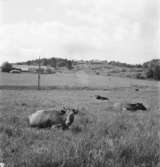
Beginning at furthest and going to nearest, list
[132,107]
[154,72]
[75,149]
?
[154,72]
[132,107]
[75,149]

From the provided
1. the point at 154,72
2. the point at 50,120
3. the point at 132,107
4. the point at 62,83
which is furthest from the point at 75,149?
the point at 154,72

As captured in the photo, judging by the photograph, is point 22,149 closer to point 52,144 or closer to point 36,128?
point 52,144

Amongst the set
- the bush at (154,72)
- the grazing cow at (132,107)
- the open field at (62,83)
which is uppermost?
the bush at (154,72)

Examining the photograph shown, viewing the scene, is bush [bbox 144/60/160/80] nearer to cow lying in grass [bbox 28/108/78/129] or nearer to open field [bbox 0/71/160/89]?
open field [bbox 0/71/160/89]

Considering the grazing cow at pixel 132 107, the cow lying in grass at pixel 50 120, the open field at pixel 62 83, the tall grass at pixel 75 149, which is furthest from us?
the open field at pixel 62 83

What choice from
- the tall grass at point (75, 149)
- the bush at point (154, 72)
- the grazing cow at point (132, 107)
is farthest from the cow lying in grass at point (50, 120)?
the bush at point (154, 72)

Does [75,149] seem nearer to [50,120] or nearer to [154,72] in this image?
[50,120]

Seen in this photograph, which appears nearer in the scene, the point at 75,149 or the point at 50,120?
the point at 75,149

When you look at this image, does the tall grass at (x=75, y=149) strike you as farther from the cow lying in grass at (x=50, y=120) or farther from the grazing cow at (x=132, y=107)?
the grazing cow at (x=132, y=107)

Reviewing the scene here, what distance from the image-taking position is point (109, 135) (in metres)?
5.76

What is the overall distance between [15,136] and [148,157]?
335cm

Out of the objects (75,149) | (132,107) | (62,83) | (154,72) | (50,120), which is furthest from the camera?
(154,72)

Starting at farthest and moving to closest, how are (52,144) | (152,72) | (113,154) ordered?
(152,72), (52,144), (113,154)

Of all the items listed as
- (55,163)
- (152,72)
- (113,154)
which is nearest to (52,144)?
(55,163)
